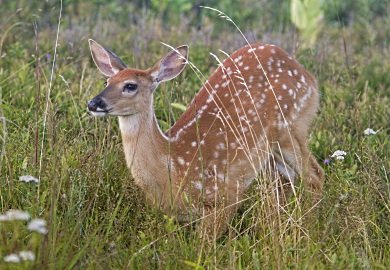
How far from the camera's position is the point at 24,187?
3779 mm

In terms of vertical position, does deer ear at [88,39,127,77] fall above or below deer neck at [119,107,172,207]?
above

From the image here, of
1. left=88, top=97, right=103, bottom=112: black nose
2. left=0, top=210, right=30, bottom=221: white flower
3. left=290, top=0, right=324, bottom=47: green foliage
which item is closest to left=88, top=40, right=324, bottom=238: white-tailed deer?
left=88, top=97, right=103, bottom=112: black nose

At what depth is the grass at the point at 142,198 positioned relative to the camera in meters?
3.28

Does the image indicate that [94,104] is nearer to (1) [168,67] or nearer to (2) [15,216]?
(1) [168,67]

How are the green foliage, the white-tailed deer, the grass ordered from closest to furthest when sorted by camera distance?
1. the grass
2. the white-tailed deer
3. the green foliage

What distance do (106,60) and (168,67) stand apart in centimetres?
42

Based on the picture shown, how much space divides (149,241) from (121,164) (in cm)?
84

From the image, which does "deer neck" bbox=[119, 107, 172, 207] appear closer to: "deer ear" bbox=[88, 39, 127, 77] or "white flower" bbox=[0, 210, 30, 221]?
"deer ear" bbox=[88, 39, 127, 77]

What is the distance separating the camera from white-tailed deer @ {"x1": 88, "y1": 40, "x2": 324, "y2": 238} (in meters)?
4.21

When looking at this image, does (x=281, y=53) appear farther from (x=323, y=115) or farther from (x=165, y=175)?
(x=165, y=175)

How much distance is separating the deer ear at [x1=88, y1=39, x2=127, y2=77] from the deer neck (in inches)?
18.3

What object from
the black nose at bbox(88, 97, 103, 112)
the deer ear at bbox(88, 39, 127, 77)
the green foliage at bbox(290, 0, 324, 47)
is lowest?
the green foliage at bbox(290, 0, 324, 47)

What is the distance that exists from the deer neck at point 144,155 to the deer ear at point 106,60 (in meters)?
0.46

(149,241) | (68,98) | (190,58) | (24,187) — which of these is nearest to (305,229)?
(149,241)
